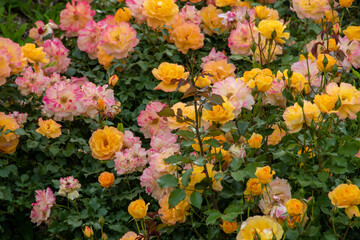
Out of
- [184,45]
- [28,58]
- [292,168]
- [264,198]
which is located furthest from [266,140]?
[28,58]

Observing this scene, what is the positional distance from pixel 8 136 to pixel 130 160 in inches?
21.5

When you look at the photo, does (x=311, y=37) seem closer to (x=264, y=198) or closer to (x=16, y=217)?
(x=264, y=198)

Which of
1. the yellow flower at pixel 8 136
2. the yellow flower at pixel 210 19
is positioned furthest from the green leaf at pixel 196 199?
the yellow flower at pixel 210 19

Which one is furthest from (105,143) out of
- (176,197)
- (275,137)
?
(275,137)

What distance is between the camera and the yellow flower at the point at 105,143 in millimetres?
1992

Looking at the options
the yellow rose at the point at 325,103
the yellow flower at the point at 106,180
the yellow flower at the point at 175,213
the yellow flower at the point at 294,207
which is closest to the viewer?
the yellow flower at the point at 294,207

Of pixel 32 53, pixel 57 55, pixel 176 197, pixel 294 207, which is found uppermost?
pixel 294 207

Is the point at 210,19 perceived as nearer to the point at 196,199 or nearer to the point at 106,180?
the point at 106,180

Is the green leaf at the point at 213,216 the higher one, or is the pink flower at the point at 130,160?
the green leaf at the point at 213,216

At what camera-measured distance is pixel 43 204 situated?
1.92 metres

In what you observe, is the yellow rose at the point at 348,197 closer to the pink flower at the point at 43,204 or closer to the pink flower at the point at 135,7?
the pink flower at the point at 43,204

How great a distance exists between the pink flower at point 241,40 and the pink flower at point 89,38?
70cm

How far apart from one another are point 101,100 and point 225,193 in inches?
27.8

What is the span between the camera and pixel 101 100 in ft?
6.81
